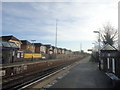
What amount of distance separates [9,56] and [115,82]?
91.1 feet

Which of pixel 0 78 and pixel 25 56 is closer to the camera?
pixel 0 78

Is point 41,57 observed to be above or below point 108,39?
below

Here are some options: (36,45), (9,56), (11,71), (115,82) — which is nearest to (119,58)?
(115,82)

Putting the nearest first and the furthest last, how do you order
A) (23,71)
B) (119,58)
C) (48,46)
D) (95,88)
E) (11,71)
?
(95,88), (119,58), (11,71), (23,71), (48,46)

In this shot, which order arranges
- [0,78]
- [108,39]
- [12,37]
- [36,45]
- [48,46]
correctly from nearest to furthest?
[0,78]
[108,39]
[12,37]
[36,45]
[48,46]

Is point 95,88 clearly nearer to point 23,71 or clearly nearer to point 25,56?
point 23,71

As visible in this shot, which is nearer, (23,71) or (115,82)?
(115,82)

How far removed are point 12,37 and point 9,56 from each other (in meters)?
24.6

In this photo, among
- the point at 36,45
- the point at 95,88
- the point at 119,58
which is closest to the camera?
the point at 95,88

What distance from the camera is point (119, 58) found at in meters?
13.6

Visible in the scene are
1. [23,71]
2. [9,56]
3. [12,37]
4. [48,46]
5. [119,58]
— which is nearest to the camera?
[119,58]

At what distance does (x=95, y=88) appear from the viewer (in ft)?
37.4

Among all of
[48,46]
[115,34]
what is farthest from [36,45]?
[115,34]

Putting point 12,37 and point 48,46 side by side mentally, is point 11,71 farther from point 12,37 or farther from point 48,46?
point 48,46
